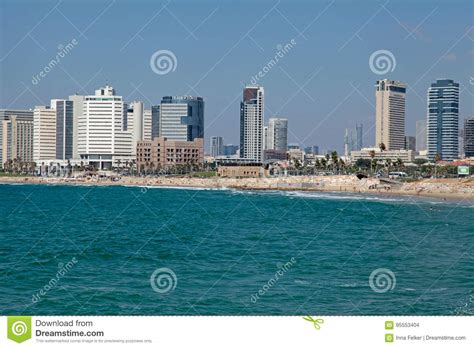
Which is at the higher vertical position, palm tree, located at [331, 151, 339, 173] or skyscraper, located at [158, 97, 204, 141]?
skyscraper, located at [158, 97, 204, 141]

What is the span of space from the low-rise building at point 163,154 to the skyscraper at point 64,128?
104 ft

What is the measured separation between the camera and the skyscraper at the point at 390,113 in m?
185

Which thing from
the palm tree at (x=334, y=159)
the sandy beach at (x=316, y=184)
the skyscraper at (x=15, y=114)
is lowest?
the sandy beach at (x=316, y=184)

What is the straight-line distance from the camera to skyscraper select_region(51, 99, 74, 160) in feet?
551

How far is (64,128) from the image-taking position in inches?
6663

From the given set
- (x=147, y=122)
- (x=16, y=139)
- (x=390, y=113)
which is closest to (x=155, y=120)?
(x=147, y=122)

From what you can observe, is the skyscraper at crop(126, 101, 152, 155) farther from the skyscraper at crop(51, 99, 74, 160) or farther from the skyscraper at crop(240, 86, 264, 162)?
the skyscraper at crop(240, 86, 264, 162)

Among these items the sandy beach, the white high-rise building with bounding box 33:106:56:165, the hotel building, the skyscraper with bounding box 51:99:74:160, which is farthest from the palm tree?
the hotel building

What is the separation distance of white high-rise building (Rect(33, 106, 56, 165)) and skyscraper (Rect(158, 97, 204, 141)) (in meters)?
24.0

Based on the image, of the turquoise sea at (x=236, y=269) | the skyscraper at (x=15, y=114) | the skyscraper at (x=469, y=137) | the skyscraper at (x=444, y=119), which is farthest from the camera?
the skyscraper at (x=15, y=114)

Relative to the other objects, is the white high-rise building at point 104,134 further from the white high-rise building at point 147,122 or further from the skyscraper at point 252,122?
the skyscraper at point 252,122

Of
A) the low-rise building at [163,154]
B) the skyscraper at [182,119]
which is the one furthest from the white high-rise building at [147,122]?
the low-rise building at [163,154]

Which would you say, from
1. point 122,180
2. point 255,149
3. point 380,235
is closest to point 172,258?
point 380,235
